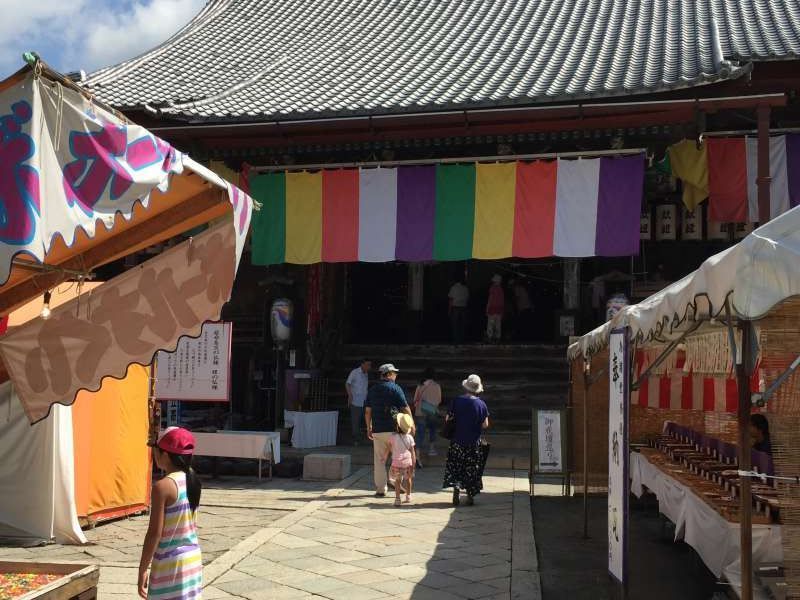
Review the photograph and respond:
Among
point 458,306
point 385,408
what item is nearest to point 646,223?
point 458,306

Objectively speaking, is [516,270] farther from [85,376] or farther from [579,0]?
[85,376]

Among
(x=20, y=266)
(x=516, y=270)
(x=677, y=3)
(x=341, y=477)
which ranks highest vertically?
(x=677, y=3)

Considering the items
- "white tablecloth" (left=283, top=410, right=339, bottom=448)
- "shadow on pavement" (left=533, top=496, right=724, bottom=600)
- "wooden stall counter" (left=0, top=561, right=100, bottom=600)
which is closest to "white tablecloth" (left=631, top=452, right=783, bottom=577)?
"shadow on pavement" (left=533, top=496, right=724, bottom=600)

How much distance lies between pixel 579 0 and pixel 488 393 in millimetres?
9341

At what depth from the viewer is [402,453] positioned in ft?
29.2

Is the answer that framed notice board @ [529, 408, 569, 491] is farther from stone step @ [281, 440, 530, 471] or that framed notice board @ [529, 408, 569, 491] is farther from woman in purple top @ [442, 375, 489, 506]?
stone step @ [281, 440, 530, 471]

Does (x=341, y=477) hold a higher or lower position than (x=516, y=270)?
lower

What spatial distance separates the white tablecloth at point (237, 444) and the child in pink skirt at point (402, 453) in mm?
2237

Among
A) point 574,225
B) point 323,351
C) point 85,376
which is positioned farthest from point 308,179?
point 85,376

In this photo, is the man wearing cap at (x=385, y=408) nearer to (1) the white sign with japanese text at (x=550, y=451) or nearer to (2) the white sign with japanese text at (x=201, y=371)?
(1) the white sign with japanese text at (x=550, y=451)

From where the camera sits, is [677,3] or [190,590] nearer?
[190,590]

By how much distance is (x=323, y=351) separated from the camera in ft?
48.8

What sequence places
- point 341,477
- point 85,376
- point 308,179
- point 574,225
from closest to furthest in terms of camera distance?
1. point 85,376
2. point 341,477
3. point 574,225
4. point 308,179

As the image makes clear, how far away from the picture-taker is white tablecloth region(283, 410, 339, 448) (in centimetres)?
1295
